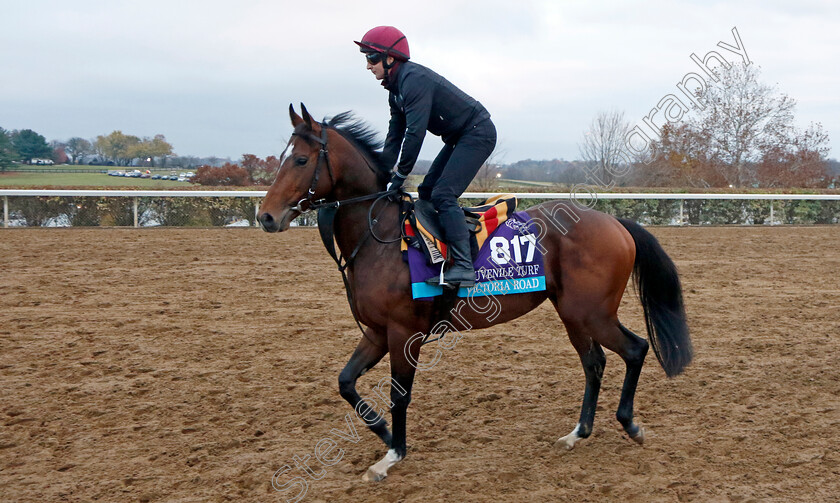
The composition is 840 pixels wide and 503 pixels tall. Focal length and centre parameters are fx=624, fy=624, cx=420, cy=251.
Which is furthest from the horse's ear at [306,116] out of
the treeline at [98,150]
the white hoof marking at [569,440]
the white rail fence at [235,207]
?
the treeline at [98,150]

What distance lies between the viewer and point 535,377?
541cm

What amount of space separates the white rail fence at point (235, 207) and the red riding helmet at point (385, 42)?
10.8m

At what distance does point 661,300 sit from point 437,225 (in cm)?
179

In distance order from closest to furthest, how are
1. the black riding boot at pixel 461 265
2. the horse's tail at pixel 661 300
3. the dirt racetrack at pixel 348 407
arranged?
the dirt racetrack at pixel 348 407 < the black riding boot at pixel 461 265 < the horse's tail at pixel 661 300

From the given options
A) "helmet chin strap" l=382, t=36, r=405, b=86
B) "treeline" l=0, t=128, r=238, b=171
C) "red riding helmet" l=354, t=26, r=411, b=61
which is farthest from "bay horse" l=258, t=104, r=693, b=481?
"treeline" l=0, t=128, r=238, b=171

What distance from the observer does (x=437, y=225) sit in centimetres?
396

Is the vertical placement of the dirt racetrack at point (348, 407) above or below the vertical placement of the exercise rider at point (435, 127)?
below

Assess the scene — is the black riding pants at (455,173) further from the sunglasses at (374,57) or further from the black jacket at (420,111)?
the sunglasses at (374,57)

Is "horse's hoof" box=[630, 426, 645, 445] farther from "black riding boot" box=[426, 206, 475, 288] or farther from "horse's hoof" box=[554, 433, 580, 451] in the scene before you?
"black riding boot" box=[426, 206, 475, 288]

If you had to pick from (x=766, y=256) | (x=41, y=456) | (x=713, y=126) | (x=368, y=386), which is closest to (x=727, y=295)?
(x=766, y=256)

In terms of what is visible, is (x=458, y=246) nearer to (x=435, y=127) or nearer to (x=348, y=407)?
(x=435, y=127)

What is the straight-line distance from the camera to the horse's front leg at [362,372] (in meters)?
3.87

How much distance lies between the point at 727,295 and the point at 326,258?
22.2ft

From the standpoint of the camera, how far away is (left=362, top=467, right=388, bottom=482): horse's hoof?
3.59 metres
